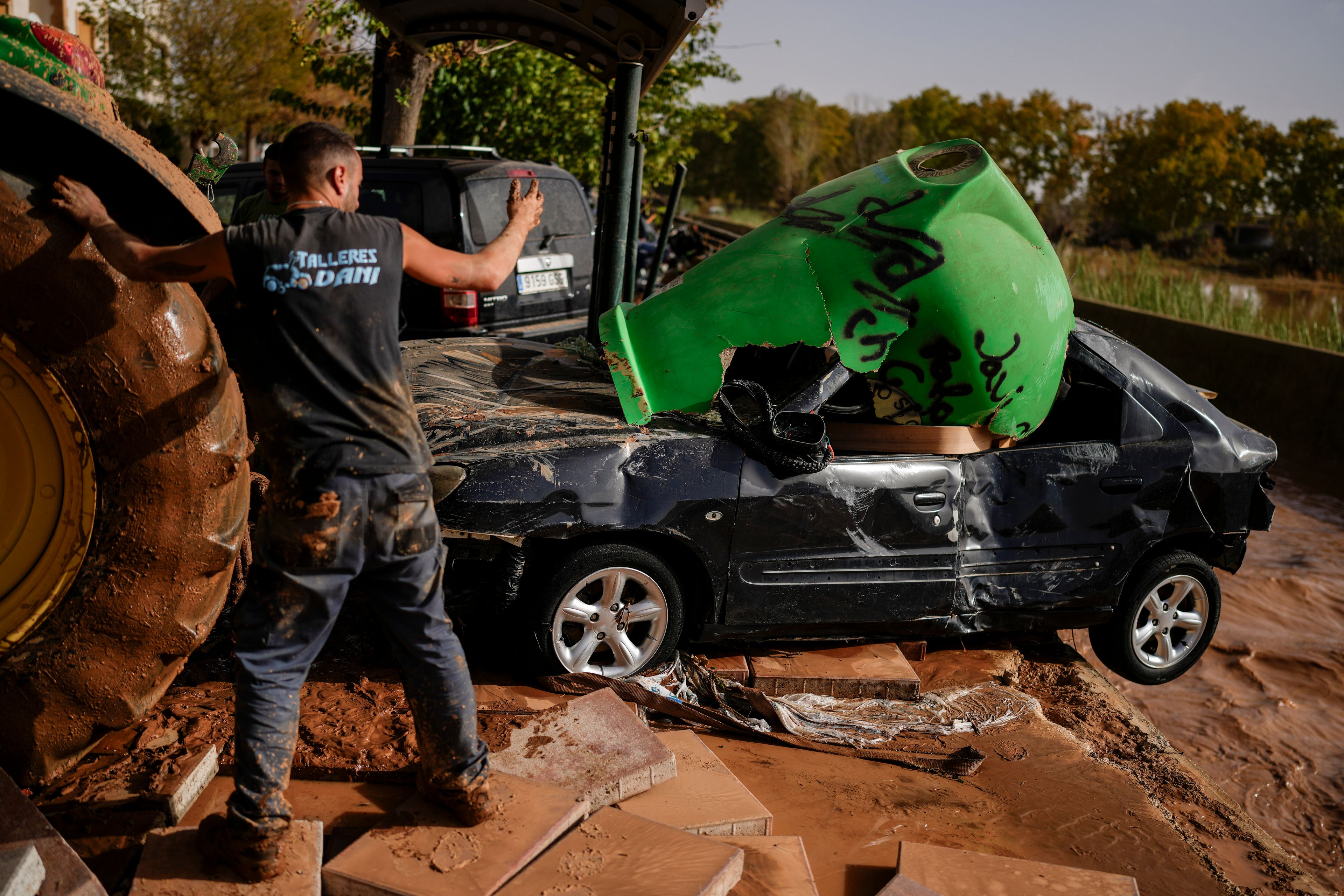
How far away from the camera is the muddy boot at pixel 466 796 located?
2719 mm

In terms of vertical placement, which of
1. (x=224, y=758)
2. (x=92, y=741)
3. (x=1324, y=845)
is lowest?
(x=1324, y=845)

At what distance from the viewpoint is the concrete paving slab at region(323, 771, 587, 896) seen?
8.21 feet

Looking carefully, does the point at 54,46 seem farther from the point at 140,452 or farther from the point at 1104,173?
the point at 1104,173

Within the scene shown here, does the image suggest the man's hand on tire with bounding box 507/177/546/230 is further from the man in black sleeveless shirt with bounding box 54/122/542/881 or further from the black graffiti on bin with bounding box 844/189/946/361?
the black graffiti on bin with bounding box 844/189/946/361

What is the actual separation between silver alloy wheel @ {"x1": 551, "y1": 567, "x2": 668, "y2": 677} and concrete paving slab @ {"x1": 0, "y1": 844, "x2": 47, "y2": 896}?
1962 millimetres

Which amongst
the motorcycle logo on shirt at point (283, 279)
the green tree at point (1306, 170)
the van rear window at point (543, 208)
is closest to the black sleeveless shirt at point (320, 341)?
the motorcycle logo on shirt at point (283, 279)

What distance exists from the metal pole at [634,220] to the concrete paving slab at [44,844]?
420cm

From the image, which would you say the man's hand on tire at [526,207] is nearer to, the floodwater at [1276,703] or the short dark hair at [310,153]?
the short dark hair at [310,153]

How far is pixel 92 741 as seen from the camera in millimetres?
2750

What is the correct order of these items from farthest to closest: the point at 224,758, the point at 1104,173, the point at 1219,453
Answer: the point at 1104,173, the point at 1219,453, the point at 224,758

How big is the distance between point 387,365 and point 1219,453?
4.05 metres

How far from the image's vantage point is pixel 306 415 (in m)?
2.42

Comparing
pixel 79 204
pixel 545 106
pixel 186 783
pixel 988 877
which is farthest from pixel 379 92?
pixel 988 877

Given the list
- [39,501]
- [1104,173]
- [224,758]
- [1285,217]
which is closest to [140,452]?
[39,501]
